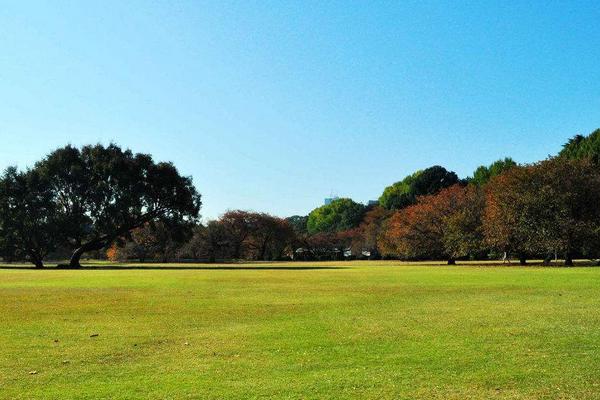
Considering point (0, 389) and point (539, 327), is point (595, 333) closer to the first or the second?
point (539, 327)

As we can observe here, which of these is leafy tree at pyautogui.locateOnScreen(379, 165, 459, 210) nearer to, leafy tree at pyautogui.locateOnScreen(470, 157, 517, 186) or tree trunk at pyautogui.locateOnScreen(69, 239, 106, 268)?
→ leafy tree at pyautogui.locateOnScreen(470, 157, 517, 186)

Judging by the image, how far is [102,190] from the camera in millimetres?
67312

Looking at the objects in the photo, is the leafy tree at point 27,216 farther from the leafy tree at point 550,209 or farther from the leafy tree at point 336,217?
the leafy tree at point 336,217

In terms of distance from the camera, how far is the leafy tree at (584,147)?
246ft

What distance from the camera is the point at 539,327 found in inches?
504

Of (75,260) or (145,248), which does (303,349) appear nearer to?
(75,260)

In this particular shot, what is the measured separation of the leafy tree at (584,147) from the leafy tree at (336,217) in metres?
67.1

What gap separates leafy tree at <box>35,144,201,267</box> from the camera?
2655 inches

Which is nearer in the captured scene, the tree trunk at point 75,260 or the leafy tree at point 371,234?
the tree trunk at point 75,260

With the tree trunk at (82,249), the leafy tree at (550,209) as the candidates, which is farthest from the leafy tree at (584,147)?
the tree trunk at (82,249)

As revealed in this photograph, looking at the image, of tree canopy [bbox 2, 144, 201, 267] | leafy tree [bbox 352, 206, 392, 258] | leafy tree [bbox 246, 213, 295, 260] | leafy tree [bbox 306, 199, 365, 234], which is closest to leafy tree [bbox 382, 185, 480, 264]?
tree canopy [bbox 2, 144, 201, 267]

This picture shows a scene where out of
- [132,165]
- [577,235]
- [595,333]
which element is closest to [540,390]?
[595,333]

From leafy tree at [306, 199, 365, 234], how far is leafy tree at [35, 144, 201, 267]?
83.6 metres

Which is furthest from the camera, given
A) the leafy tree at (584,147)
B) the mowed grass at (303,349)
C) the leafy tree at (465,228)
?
the leafy tree at (584,147)
